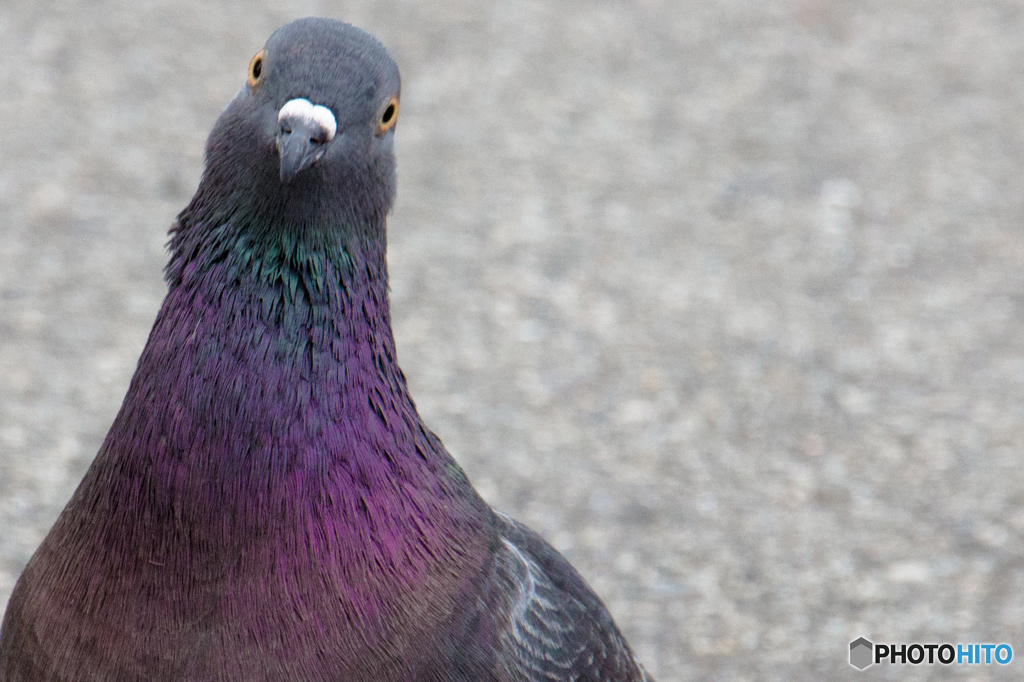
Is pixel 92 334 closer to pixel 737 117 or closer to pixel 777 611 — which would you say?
pixel 777 611

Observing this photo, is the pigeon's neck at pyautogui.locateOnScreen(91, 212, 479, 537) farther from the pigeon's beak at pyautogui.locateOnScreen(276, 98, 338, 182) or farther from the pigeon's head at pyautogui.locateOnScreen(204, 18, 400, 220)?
the pigeon's beak at pyautogui.locateOnScreen(276, 98, 338, 182)

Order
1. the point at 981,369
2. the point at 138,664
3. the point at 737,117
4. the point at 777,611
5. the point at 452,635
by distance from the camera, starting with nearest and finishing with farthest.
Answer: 1. the point at 138,664
2. the point at 452,635
3. the point at 777,611
4. the point at 981,369
5. the point at 737,117

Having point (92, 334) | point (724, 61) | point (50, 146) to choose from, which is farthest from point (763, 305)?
point (50, 146)

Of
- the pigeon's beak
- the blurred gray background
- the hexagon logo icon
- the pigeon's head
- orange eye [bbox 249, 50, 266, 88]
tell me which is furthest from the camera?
the blurred gray background

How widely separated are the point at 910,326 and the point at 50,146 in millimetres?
4061

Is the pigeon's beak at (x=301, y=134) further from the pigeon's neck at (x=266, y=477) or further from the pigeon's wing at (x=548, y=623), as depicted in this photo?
the pigeon's wing at (x=548, y=623)

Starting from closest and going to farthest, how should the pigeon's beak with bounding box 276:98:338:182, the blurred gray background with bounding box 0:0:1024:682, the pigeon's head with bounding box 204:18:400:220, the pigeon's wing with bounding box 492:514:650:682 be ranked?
the pigeon's beak with bounding box 276:98:338:182
the pigeon's head with bounding box 204:18:400:220
the pigeon's wing with bounding box 492:514:650:682
the blurred gray background with bounding box 0:0:1024:682

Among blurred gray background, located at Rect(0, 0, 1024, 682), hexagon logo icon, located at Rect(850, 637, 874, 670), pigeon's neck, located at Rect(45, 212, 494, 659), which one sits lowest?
pigeon's neck, located at Rect(45, 212, 494, 659)

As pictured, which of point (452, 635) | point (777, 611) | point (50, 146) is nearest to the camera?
point (452, 635)

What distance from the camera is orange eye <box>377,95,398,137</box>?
2.39 meters

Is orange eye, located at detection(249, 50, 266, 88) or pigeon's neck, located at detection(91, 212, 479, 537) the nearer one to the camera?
pigeon's neck, located at detection(91, 212, 479, 537)

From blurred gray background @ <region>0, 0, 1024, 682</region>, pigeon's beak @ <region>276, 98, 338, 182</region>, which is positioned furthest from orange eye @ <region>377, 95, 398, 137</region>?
blurred gray background @ <region>0, 0, 1024, 682</region>

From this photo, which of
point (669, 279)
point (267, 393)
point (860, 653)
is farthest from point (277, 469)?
point (669, 279)

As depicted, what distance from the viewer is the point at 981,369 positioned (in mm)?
5398
